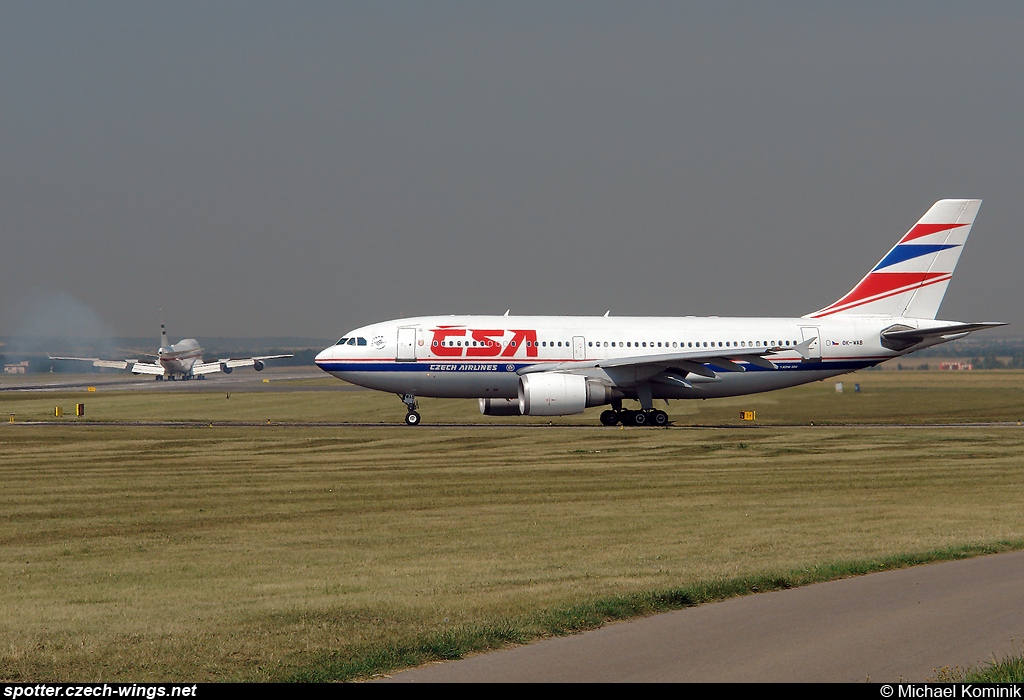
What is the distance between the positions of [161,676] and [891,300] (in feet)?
144

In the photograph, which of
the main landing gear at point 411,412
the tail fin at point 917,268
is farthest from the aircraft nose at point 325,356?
the tail fin at point 917,268

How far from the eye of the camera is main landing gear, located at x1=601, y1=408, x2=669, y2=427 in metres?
43.7

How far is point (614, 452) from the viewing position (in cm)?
3206

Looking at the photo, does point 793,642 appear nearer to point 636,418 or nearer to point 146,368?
point 636,418

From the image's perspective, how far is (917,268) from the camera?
48250 mm

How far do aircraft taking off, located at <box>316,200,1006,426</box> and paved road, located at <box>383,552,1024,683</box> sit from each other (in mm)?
28432

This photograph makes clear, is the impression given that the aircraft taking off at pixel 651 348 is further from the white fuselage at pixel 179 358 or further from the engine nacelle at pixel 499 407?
the white fuselage at pixel 179 358

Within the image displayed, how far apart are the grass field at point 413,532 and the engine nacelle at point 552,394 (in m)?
1.66

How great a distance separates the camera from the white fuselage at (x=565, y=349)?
1689 inches

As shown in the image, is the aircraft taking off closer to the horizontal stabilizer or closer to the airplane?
the horizontal stabilizer

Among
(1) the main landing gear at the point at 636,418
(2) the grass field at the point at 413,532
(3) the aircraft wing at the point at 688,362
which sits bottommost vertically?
(2) the grass field at the point at 413,532

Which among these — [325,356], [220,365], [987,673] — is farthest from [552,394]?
[220,365]
